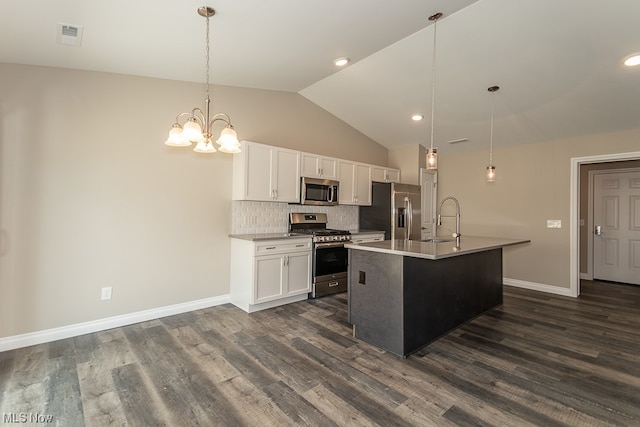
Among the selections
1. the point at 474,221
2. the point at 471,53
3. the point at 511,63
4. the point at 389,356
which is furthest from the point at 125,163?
the point at 474,221

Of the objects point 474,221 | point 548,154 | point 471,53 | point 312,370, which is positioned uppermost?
point 471,53

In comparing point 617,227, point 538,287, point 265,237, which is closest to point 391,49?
point 265,237

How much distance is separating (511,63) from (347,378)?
3.54m

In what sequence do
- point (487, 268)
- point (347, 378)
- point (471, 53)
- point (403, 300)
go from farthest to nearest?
1. point (487, 268)
2. point (471, 53)
3. point (403, 300)
4. point (347, 378)

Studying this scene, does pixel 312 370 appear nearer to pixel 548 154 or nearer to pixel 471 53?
pixel 471 53

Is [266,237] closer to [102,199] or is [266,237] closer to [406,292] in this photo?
[102,199]

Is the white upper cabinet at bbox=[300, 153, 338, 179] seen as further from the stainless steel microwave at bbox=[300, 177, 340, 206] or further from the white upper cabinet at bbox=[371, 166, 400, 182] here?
the white upper cabinet at bbox=[371, 166, 400, 182]

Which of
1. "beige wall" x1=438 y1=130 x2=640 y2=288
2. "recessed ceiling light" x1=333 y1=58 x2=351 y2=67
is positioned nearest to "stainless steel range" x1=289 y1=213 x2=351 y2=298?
"recessed ceiling light" x1=333 y1=58 x2=351 y2=67

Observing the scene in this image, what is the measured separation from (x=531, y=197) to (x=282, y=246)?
13.7 feet

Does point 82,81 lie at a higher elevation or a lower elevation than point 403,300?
higher

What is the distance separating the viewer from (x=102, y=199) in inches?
126

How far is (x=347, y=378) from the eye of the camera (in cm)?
234

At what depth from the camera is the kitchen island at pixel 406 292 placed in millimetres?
2684

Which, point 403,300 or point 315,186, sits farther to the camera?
point 315,186
